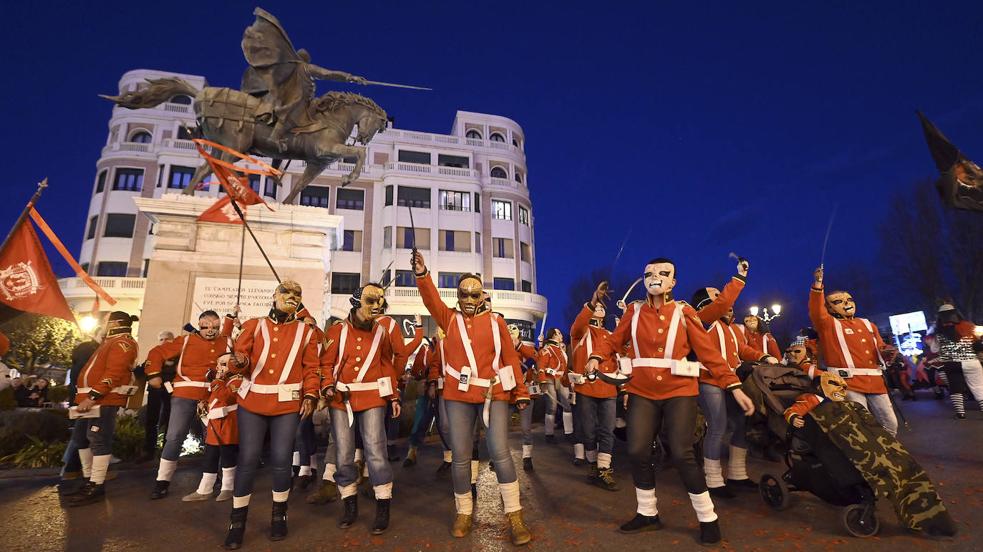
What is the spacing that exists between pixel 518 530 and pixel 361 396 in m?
1.79

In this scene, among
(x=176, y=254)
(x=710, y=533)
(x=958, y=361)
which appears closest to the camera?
(x=710, y=533)

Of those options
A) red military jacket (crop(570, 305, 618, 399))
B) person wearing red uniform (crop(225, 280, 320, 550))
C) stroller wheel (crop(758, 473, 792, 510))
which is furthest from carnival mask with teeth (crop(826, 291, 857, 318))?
person wearing red uniform (crop(225, 280, 320, 550))

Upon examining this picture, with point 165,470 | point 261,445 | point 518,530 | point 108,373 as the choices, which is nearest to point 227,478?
point 165,470

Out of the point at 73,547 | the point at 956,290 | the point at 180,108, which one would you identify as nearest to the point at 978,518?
the point at 73,547

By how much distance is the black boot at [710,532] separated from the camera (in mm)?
3729

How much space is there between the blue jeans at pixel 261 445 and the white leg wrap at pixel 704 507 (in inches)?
129

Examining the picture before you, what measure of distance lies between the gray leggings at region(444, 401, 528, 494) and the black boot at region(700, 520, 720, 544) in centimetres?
147

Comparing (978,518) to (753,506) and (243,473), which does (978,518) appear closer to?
(753,506)

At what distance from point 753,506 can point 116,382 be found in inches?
272

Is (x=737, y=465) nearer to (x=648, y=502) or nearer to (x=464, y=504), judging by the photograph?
(x=648, y=502)

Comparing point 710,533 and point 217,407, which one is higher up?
point 217,407

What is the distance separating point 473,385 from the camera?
4262mm

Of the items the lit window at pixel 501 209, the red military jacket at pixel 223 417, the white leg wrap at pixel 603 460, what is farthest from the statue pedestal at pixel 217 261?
the lit window at pixel 501 209

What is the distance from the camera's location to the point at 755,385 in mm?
4867
